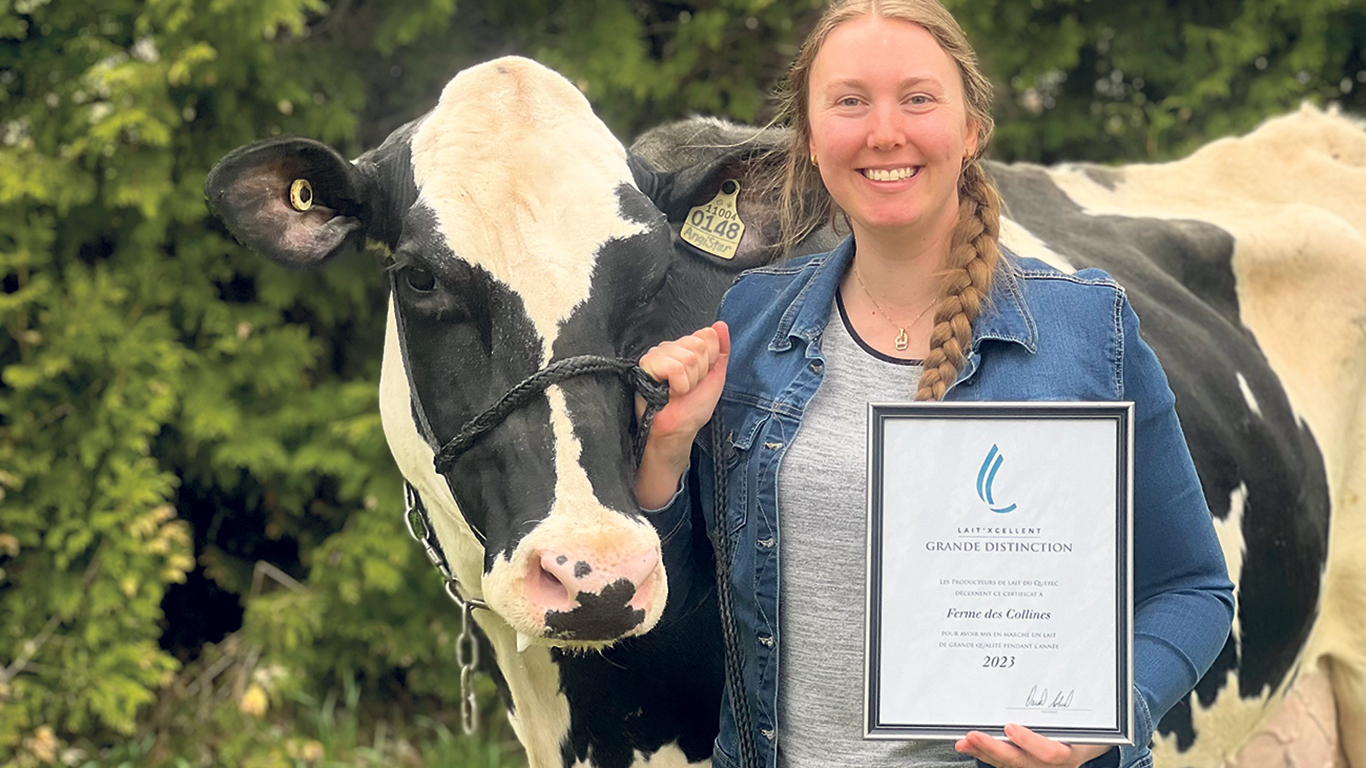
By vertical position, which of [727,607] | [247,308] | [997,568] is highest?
[997,568]

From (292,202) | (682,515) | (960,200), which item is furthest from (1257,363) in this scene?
(292,202)

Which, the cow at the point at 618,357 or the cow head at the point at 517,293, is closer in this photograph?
the cow head at the point at 517,293

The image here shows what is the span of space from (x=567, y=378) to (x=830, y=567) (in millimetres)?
523

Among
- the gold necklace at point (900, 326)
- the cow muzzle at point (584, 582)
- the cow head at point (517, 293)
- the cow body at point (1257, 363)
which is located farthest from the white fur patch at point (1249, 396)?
the cow muzzle at point (584, 582)

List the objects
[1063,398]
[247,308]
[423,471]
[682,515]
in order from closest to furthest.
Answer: [1063,398] → [682,515] → [423,471] → [247,308]

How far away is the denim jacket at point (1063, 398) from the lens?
71.0 inches

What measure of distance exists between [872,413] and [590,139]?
3.13ft

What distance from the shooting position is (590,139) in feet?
7.88

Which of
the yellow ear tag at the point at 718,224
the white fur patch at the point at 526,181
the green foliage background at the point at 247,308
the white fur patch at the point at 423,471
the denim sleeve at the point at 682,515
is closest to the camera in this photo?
the denim sleeve at the point at 682,515

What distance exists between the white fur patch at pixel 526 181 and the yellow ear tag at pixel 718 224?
0.23 metres

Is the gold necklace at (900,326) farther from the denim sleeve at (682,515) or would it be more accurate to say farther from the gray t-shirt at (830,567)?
the denim sleeve at (682,515)

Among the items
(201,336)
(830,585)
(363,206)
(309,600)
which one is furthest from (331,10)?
(830,585)
